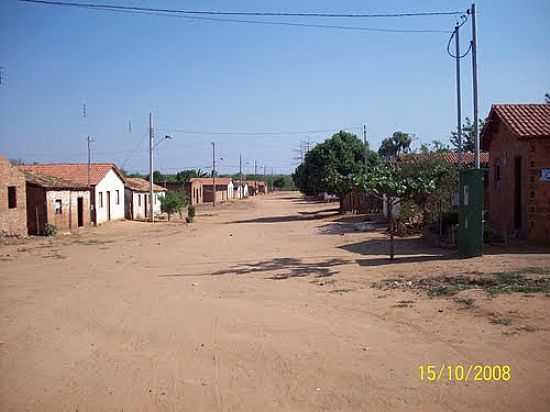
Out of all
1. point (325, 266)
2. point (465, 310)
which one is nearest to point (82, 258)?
point (325, 266)

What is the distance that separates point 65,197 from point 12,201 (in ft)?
16.6

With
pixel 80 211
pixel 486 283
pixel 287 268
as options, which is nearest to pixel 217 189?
pixel 80 211

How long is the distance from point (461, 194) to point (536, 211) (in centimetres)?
342

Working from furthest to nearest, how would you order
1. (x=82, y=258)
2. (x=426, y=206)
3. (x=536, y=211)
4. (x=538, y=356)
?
(x=426, y=206) → (x=82, y=258) → (x=536, y=211) → (x=538, y=356)

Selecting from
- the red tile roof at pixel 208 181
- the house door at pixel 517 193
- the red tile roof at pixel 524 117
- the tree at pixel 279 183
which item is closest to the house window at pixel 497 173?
the red tile roof at pixel 524 117

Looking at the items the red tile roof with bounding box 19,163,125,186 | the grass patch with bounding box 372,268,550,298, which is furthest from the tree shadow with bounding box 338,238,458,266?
the red tile roof with bounding box 19,163,125,186

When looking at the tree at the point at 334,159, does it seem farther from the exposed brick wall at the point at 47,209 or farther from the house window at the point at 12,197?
the house window at the point at 12,197

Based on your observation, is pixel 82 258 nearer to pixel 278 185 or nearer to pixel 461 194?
pixel 461 194

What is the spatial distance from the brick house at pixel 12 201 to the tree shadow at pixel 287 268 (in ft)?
51.2

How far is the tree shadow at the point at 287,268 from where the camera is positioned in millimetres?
13523

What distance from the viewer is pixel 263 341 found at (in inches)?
288

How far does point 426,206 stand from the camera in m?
23.5

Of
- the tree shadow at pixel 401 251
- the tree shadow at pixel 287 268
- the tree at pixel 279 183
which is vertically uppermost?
the tree at pixel 279 183

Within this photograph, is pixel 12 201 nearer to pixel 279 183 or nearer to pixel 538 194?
pixel 538 194
